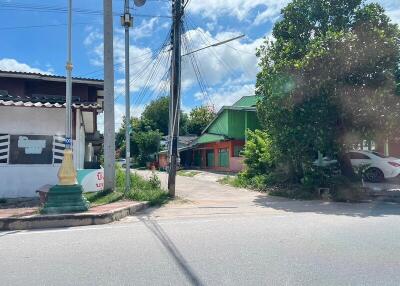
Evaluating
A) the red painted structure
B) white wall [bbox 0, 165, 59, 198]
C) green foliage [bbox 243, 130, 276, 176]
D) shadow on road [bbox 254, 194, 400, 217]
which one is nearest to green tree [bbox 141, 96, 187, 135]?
the red painted structure

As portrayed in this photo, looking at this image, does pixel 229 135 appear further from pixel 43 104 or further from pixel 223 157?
pixel 43 104

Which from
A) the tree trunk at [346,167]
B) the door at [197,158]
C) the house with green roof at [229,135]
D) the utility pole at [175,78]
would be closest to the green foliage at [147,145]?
the door at [197,158]

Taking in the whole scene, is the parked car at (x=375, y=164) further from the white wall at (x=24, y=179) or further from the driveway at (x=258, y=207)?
the white wall at (x=24, y=179)

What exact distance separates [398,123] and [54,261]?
13.0m

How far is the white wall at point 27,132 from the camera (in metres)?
12.5

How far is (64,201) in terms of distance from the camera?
30.9ft

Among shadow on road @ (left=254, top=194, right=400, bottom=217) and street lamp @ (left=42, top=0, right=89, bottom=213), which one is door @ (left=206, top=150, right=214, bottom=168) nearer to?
shadow on road @ (left=254, top=194, right=400, bottom=217)

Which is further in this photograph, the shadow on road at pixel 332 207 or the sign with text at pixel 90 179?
the sign with text at pixel 90 179

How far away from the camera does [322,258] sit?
5.75 meters

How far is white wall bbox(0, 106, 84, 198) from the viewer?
12531 mm

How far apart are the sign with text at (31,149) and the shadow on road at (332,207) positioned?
24.1 feet

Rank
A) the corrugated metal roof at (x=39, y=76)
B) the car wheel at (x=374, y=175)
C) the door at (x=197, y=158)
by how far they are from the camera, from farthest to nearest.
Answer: the door at (x=197, y=158)
the car wheel at (x=374, y=175)
the corrugated metal roof at (x=39, y=76)

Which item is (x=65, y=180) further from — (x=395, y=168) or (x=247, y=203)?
(x=395, y=168)

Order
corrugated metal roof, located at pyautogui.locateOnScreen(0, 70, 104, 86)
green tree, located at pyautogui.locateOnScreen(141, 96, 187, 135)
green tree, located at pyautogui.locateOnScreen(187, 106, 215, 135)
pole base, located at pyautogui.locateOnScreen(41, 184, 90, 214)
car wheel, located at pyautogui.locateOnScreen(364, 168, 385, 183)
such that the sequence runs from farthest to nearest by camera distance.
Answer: green tree, located at pyautogui.locateOnScreen(187, 106, 215, 135), green tree, located at pyautogui.locateOnScreen(141, 96, 187, 135), car wheel, located at pyautogui.locateOnScreen(364, 168, 385, 183), corrugated metal roof, located at pyautogui.locateOnScreen(0, 70, 104, 86), pole base, located at pyautogui.locateOnScreen(41, 184, 90, 214)
